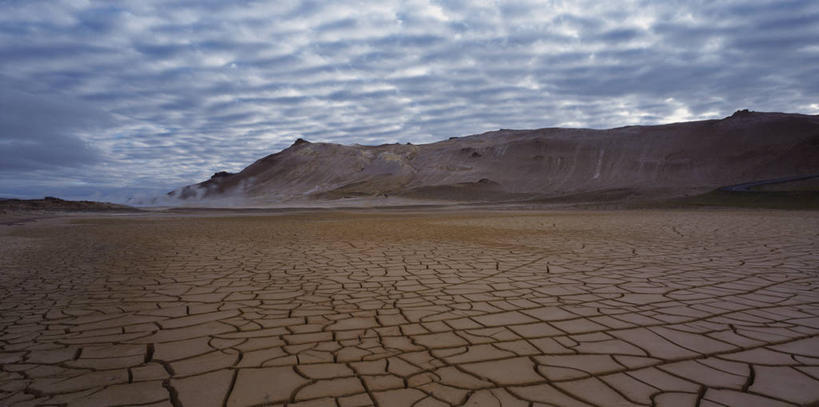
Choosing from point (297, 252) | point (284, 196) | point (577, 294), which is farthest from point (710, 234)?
point (284, 196)

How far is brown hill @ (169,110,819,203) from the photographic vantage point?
4128cm

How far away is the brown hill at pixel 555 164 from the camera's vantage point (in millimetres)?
41281

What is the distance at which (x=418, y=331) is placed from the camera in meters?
2.84

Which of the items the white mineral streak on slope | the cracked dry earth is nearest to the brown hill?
the white mineral streak on slope

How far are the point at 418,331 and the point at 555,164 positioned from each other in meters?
50.1

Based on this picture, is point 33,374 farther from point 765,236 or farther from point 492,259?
point 765,236

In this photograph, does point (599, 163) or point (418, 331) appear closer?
point (418, 331)

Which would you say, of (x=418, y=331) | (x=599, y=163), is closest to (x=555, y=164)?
(x=599, y=163)

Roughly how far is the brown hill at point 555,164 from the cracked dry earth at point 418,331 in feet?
96.1

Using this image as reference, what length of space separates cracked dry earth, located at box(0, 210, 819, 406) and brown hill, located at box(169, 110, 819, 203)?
29.3 metres

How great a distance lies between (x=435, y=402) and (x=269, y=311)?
187 centimetres

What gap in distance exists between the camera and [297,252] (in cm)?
684

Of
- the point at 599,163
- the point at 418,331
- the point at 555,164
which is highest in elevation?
the point at 555,164

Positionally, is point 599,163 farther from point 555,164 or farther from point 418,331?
point 418,331
